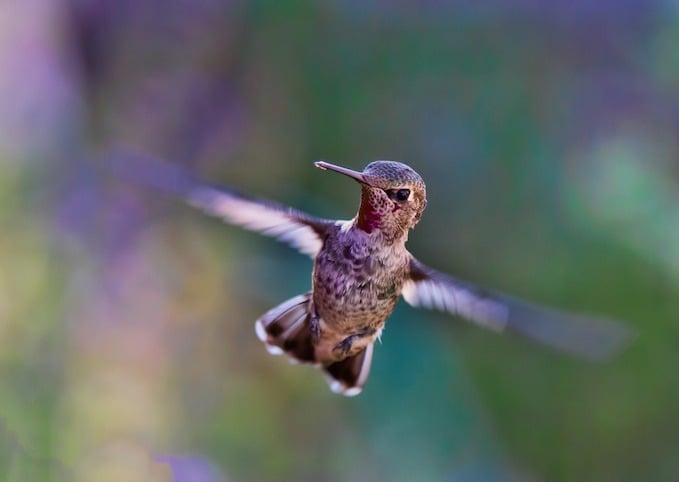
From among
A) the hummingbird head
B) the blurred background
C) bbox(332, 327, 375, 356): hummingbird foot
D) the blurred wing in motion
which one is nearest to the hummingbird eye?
the hummingbird head

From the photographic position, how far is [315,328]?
814 mm

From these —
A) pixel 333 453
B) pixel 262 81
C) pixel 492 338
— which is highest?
pixel 262 81

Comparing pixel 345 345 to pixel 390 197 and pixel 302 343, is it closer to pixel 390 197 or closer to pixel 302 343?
pixel 302 343

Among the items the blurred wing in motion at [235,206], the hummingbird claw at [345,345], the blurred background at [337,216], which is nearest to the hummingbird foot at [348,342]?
the hummingbird claw at [345,345]

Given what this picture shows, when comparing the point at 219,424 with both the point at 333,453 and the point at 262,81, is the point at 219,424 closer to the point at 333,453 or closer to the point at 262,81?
the point at 333,453

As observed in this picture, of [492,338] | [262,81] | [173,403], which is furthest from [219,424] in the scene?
[262,81]

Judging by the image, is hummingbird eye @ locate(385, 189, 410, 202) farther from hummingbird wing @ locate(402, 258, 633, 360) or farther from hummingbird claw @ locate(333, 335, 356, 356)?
hummingbird claw @ locate(333, 335, 356, 356)

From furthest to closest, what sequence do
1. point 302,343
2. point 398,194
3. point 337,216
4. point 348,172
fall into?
point 337,216
point 302,343
point 398,194
point 348,172

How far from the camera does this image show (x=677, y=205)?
6.27ft

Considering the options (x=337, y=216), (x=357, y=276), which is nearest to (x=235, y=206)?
(x=357, y=276)

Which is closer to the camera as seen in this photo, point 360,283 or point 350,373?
point 360,283

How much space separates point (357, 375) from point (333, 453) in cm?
113

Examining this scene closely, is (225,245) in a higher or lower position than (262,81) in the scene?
lower

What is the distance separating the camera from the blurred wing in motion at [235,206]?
0.68 meters
